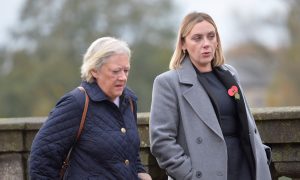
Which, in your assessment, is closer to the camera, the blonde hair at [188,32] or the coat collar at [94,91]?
the coat collar at [94,91]

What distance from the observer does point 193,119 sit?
475cm

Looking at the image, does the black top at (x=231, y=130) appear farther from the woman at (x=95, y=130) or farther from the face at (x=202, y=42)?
the woman at (x=95, y=130)

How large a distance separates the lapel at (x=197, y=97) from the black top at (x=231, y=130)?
0.13 feet

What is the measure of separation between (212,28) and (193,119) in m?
0.55

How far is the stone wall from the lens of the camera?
5316mm

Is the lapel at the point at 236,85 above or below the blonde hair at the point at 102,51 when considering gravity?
below

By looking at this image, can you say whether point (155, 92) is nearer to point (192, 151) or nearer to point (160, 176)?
point (192, 151)

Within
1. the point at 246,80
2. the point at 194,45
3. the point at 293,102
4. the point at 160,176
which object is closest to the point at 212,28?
the point at 194,45

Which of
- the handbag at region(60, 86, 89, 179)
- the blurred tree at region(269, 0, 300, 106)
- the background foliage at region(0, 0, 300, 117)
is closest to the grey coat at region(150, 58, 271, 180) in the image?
the handbag at region(60, 86, 89, 179)

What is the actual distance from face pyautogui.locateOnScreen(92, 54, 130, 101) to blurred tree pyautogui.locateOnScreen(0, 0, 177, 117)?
3321cm

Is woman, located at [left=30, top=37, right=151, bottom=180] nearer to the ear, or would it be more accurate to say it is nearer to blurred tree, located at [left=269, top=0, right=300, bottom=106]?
the ear

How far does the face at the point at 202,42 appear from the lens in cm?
480

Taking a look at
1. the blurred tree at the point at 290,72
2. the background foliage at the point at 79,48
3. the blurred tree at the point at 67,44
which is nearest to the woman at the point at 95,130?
the background foliage at the point at 79,48

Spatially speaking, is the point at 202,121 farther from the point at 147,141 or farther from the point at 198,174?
the point at 147,141
